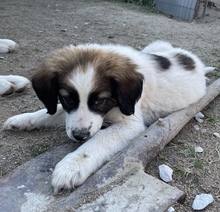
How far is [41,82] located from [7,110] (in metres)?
0.84

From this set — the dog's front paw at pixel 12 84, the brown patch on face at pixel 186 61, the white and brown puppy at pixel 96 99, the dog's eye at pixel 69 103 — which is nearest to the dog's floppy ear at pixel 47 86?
the white and brown puppy at pixel 96 99

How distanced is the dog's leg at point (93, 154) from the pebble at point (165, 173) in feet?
1.02

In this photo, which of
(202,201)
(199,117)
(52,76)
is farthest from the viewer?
(199,117)

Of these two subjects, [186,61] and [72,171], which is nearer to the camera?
[72,171]

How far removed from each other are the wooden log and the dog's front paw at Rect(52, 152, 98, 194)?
56 mm

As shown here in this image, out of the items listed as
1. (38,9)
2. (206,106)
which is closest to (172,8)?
(38,9)

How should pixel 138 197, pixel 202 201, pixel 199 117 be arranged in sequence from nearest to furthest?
pixel 138 197 < pixel 202 201 < pixel 199 117

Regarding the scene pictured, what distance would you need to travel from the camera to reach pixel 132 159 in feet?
8.19

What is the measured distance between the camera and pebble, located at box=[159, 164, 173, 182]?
256 centimetres

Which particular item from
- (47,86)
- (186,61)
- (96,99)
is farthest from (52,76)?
(186,61)

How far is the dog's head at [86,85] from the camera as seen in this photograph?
2463 mm

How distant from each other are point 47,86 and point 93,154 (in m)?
0.59

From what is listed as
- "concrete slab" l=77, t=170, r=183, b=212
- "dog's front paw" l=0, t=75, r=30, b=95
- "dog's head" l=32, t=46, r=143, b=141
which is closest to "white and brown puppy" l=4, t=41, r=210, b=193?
"dog's head" l=32, t=46, r=143, b=141

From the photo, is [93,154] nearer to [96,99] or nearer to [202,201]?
[96,99]
